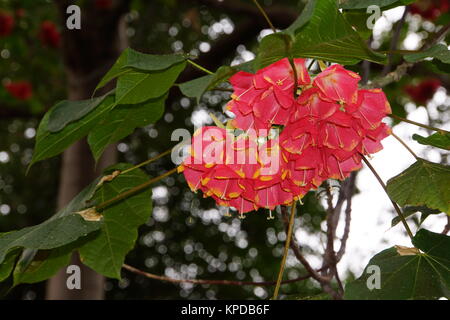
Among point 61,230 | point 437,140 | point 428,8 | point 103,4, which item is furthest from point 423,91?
point 61,230

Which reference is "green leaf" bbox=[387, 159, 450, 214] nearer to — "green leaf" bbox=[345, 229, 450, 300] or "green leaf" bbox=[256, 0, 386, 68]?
"green leaf" bbox=[345, 229, 450, 300]

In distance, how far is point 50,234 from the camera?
72 centimetres

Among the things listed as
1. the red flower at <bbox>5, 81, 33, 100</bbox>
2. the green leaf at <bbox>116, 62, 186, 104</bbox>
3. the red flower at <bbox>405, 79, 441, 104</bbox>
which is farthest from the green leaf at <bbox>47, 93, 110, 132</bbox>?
the red flower at <bbox>5, 81, 33, 100</bbox>

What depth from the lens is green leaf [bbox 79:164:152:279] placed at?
94 cm

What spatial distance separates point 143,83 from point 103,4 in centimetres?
230

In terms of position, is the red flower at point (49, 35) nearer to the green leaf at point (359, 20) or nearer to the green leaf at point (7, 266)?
the green leaf at point (7, 266)

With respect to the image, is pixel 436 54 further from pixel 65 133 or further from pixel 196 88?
pixel 65 133

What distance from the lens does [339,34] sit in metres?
0.59

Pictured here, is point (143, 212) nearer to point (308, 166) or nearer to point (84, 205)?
point (84, 205)

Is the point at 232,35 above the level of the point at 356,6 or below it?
above

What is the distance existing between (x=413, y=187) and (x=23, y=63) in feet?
12.2

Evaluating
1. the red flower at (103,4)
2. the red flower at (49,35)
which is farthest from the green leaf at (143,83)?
the red flower at (49,35)

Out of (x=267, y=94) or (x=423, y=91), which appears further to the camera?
(x=423, y=91)

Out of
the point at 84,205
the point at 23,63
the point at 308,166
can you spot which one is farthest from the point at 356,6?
the point at 23,63
